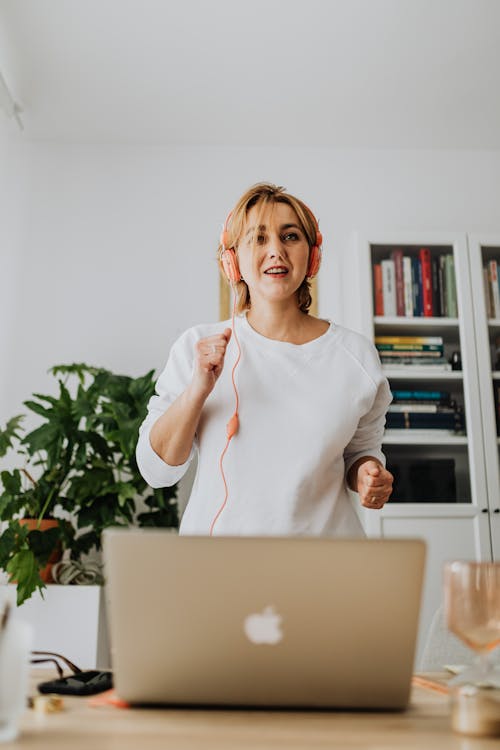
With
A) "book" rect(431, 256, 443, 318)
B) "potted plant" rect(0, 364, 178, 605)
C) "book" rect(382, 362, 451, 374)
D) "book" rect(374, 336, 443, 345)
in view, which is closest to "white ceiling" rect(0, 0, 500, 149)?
"book" rect(431, 256, 443, 318)

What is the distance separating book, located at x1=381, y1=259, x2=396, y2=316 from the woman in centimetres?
143

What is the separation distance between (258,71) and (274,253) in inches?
72.9

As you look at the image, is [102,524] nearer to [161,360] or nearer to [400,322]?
[161,360]

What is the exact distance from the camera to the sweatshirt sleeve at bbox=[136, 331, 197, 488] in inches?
57.1

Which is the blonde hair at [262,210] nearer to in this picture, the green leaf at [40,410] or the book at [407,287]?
the green leaf at [40,410]

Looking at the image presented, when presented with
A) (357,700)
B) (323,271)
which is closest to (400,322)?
(323,271)

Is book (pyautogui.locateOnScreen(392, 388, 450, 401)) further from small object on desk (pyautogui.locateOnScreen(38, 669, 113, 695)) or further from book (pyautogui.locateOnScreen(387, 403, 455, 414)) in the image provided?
small object on desk (pyautogui.locateOnScreen(38, 669, 113, 695))

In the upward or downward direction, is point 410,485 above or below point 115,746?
above

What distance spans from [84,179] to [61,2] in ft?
3.18

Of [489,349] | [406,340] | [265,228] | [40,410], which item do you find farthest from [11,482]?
[489,349]

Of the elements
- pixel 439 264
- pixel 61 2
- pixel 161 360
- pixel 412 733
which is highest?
pixel 61 2

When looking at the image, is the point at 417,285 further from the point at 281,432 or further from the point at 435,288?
the point at 281,432

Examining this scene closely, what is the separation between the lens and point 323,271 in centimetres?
341

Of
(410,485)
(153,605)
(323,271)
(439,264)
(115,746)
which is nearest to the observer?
(115,746)
